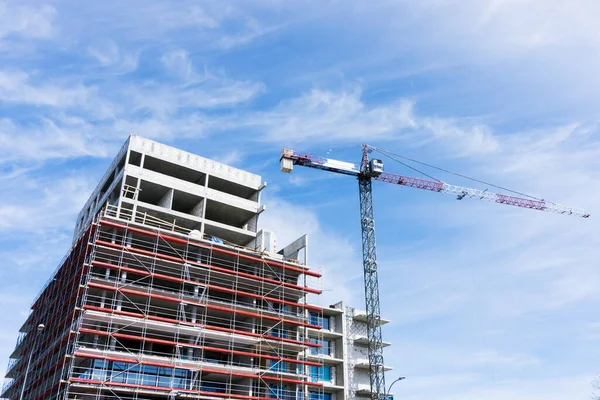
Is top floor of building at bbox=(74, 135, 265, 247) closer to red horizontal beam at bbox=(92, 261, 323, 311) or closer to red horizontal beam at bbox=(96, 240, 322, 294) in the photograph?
red horizontal beam at bbox=(96, 240, 322, 294)

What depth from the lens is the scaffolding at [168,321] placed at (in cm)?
4369

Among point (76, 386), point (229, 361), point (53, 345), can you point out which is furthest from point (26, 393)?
point (229, 361)

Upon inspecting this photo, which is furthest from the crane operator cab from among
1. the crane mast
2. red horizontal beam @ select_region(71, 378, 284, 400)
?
red horizontal beam @ select_region(71, 378, 284, 400)

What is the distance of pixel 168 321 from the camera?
46.5m

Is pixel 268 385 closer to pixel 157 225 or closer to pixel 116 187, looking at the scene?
pixel 157 225

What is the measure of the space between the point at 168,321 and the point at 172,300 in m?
1.90

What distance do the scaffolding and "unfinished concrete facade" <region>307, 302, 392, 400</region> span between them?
205 cm

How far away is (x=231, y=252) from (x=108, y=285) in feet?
40.9

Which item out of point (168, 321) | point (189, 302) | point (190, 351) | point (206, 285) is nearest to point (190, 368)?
point (190, 351)

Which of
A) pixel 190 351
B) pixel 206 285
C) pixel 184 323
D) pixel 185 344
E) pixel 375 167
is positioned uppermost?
pixel 375 167

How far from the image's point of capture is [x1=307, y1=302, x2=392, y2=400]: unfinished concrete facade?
59.1 m

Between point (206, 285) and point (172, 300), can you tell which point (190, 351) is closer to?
point (172, 300)

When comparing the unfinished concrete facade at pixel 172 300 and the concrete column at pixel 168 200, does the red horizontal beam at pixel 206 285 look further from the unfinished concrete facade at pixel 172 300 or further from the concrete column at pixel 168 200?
the concrete column at pixel 168 200

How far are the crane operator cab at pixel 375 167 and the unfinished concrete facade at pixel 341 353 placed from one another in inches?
883
